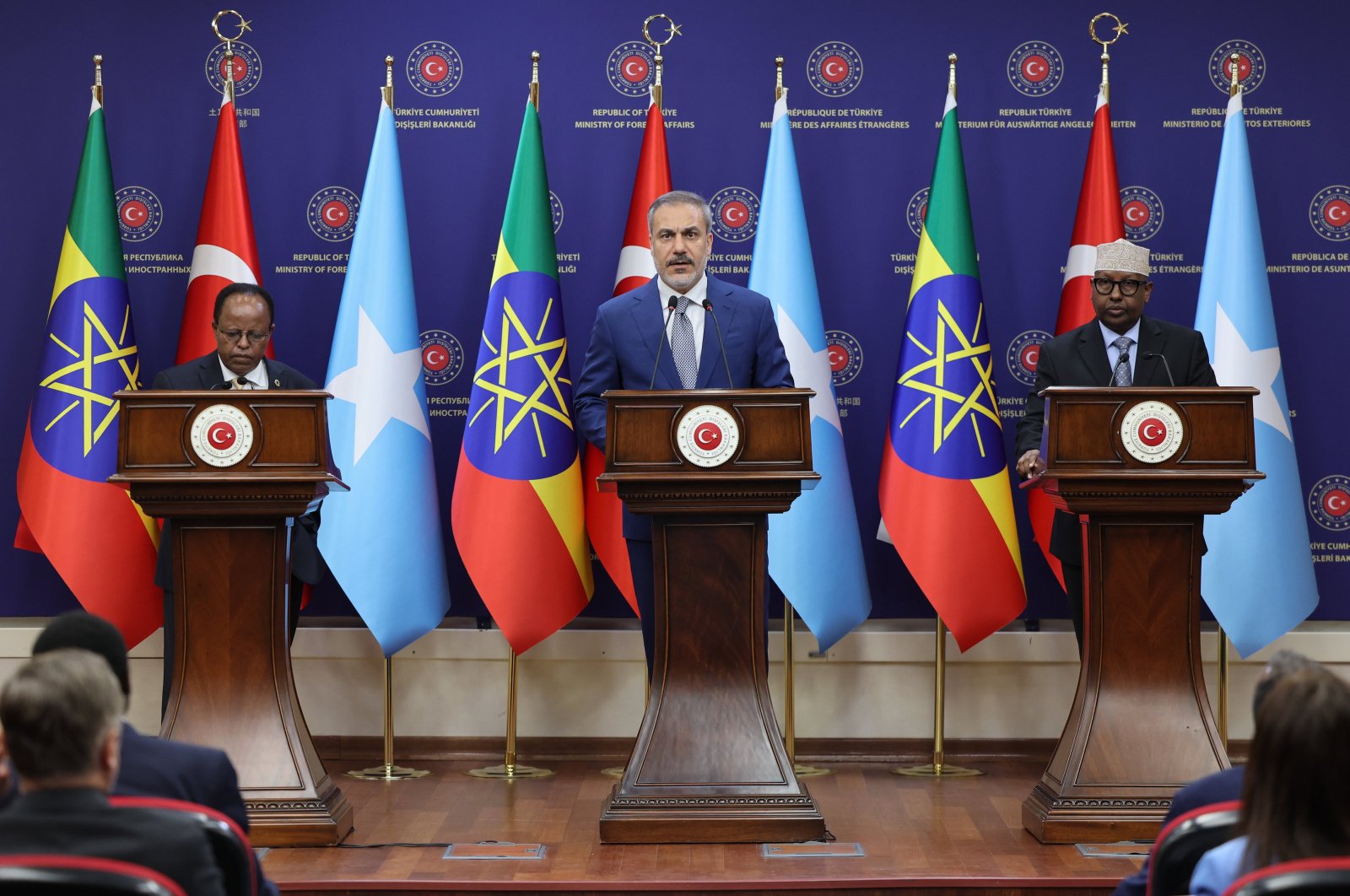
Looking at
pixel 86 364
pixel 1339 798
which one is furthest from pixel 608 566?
pixel 1339 798

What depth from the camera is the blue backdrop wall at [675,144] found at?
18.7ft

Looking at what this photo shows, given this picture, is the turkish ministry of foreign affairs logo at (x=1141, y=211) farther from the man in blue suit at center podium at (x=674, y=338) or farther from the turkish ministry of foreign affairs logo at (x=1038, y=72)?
the man in blue suit at center podium at (x=674, y=338)

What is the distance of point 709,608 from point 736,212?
7.12ft

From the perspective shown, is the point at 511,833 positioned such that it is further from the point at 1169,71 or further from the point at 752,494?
the point at 1169,71

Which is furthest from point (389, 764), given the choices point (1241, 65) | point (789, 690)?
point (1241, 65)

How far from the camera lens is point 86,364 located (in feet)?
17.4

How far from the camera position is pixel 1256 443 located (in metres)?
5.29

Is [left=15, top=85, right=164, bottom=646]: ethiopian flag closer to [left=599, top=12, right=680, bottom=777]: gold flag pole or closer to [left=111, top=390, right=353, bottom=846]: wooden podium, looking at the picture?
[left=111, top=390, right=353, bottom=846]: wooden podium

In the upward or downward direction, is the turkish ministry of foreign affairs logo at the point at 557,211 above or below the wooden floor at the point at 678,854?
above

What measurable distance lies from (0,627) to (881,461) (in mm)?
3532

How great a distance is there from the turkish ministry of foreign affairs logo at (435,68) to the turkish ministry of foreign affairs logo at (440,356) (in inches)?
38.2

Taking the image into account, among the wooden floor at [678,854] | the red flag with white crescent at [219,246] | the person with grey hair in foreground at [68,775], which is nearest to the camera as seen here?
the person with grey hair in foreground at [68,775]

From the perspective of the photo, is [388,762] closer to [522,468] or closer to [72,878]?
[522,468]

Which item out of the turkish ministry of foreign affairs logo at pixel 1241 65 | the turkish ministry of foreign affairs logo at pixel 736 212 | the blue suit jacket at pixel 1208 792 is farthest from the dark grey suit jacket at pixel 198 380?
the turkish ministry of foreign affairs logo at pixel 1241 65
